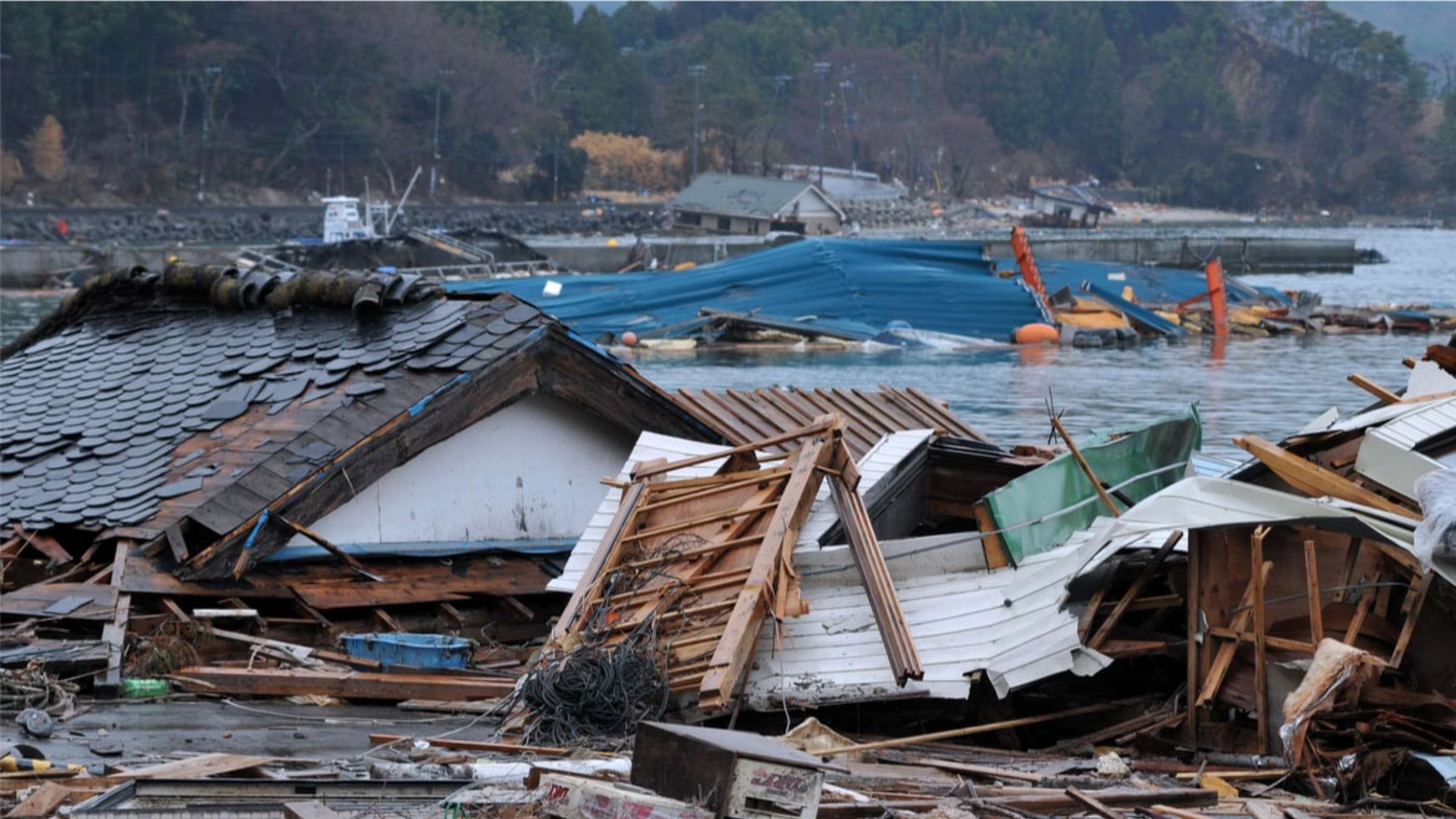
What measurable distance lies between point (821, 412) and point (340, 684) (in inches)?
192

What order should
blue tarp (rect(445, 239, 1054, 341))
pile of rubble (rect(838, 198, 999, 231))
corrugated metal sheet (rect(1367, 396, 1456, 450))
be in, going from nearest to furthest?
corrugated metal sheet (rect(1367, 396, 1456, 450)) < blue tarp (rect(445, 239, 1054, 341)) < pile of rubble (rect(838, 198, 999, 231))

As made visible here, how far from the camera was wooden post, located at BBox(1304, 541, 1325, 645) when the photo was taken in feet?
28.4

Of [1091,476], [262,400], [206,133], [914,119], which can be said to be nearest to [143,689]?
[262,400]

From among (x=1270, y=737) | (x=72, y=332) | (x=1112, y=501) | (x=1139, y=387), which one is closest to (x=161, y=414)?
(x=72, y=332)

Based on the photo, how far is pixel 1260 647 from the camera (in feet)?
28.8

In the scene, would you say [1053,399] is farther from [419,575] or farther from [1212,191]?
[1212,191]

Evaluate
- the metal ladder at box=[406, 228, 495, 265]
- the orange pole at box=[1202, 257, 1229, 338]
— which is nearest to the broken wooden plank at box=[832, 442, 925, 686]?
the orange pole at box=[1202, 257, 1229, 338]

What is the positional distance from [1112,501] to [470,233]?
59579 mm

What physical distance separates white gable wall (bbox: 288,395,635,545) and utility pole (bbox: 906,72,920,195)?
143m

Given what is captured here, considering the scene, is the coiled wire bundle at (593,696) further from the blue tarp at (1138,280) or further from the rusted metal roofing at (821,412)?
the blue tarp at (1138,280)

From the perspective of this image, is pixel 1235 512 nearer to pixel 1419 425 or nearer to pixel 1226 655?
pixel 1226 655

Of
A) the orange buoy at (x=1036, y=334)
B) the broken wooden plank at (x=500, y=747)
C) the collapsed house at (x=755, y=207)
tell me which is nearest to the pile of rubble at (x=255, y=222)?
the collapsed house at (x=755, y=207)

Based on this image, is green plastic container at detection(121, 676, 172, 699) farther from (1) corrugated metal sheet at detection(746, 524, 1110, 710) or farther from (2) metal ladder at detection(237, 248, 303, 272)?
(2) metal ladder at detection(237, 248, 303, 272)

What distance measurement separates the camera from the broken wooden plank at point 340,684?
9.27 meters
